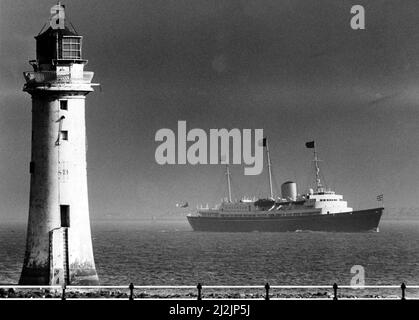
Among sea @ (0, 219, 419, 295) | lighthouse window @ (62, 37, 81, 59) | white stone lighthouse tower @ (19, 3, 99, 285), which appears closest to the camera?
white stone lighthouse tower @ (19, 3, 99, 285)

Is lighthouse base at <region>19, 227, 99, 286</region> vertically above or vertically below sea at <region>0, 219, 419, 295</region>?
above

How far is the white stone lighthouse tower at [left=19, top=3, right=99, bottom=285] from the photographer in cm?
3944

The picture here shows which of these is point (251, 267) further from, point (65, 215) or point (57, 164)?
point (57, 164)

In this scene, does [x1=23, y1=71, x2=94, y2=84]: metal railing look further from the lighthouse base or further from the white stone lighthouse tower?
A: the lighthouse base

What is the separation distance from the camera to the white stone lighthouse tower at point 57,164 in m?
39.4

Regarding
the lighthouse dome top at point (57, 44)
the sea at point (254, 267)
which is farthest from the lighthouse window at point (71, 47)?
the sea at point (254, 267)

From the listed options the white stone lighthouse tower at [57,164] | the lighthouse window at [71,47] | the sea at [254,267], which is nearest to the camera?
the white stone lighthouse tower at [57,164]

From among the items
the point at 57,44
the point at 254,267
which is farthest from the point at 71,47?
the point at 254,267

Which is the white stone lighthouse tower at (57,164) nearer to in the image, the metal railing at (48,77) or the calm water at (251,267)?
the metal railing at (48,77)

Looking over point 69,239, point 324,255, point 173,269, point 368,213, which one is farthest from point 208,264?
point 368,213

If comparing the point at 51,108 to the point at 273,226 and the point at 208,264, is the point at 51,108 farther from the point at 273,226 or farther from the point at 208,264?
the point at 273,226

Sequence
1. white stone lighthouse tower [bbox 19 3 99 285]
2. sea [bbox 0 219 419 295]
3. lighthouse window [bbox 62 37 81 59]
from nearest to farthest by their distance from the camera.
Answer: white stone lighthouse tower [bbox 19 3 99 285], lighthouse window [bbox 62 37 81 59], sea [bbox 0 219 419 295]

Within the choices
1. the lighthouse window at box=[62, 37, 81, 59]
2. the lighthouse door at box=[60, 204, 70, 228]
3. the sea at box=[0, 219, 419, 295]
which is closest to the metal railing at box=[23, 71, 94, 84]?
the lighthouse window at box=[62, 37, 81, 59]

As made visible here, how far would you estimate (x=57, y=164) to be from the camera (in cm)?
3938
